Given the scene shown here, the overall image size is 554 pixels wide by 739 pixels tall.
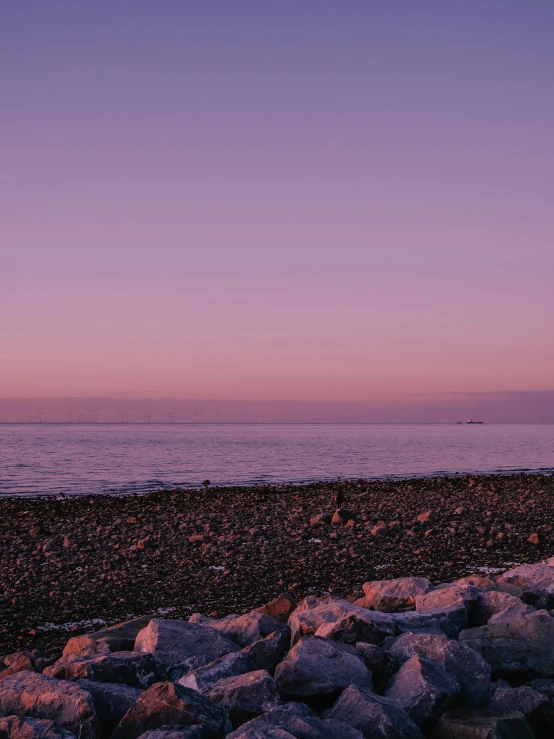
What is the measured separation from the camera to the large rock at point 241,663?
23.9ft

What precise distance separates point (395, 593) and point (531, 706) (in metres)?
3.79

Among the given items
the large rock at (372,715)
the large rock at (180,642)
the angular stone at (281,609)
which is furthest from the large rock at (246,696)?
the angular stone at (281,609)

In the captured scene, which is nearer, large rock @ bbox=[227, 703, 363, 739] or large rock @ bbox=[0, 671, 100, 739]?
large rock @ bbox=[227, 703, 363, 739]

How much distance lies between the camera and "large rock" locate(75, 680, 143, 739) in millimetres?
6609

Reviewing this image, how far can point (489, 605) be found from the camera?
952cm

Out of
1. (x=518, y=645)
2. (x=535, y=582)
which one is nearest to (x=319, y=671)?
(x=518, y=645)

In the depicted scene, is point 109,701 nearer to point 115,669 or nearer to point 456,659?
point 115,669

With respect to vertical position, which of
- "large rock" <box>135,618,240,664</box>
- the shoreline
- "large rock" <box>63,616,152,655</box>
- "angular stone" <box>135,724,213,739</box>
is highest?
"angular stone" <box>135,724,213,739</box>

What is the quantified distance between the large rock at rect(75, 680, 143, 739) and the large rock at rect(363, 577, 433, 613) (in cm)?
449

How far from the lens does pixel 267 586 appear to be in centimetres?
1469

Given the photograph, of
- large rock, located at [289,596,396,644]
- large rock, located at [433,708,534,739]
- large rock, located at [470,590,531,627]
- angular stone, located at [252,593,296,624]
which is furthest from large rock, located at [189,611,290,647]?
large rock, located at [470,590,531,627]

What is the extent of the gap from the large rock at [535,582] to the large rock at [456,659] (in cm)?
282

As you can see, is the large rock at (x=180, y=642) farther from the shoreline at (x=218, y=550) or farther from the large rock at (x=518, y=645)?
the shoreline at (x=218, y=550)

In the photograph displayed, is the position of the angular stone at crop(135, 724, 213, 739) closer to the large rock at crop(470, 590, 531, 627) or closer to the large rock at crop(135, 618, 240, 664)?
the large rock at crop(135, 618, 240, 664)
